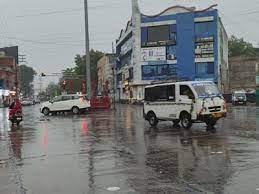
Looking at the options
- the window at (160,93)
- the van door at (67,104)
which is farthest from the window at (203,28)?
the window at (160,93)

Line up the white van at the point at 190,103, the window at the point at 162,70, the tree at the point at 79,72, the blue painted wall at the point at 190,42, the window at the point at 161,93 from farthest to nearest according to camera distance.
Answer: the tree at the point at 79,72
the window at the point at 162,70
the blue painted wall at the point at 190,42
the window at the point at 161,93
the white van at the point at 190,103

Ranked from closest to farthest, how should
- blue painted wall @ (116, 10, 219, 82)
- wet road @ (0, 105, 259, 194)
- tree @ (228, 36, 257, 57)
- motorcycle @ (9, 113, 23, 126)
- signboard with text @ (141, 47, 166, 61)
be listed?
wet road @ (0, 105, 259, 194), motorcycle @ (9, 113, 23, 126), blue painted wall @ (116, 10, 219, 82), signboard with text @ (141, 47, 166, 61), tree @ (228, 36, 257, 57)

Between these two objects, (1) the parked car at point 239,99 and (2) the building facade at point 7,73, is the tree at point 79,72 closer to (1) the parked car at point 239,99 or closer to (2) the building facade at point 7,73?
(2) the building facade at point 7,73

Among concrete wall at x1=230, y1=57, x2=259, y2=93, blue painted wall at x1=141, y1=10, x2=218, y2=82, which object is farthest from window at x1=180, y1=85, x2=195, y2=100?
concrete wall at x1=230, y1=57, x2=259, y2=93

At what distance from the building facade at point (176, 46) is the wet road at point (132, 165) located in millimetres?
59682

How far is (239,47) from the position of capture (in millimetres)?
127062

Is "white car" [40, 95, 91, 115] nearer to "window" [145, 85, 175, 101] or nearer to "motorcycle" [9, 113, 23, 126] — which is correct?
"motorcycle" [9, 113, 23, 126]

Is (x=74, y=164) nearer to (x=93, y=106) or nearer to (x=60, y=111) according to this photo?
(x=60, y=111)

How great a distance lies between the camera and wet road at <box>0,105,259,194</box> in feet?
31.3

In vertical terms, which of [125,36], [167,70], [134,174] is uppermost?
[125,36]

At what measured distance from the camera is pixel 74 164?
12773 mm

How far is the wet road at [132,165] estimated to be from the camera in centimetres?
955

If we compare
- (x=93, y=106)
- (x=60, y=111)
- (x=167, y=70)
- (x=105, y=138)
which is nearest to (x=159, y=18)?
(x=167, y=70)

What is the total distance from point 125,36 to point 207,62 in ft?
81.6
